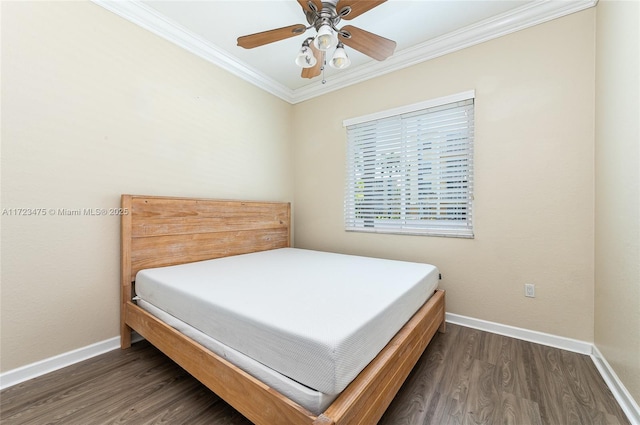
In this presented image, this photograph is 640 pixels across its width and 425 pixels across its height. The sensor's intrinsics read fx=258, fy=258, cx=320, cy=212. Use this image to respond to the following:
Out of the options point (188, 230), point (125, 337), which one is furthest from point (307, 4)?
point (125, 337)

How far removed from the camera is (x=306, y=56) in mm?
1713

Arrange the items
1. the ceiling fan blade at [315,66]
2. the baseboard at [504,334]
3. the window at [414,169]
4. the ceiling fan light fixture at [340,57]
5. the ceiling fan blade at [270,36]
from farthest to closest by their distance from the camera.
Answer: the window at [414,169] < the ceiling fan blade at [315,66] < the ceiling fan light fixture at [340,57] < the ceiling fan blade at [270,36] < the baseboard at [504,334]

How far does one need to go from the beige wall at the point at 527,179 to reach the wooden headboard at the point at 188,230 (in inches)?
62.9

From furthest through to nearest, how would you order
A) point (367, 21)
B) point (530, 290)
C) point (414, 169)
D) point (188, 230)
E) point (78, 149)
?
point (414, 169)
point (188, 230)
point (367, 21)
point (530, 290)
point (78, 149)

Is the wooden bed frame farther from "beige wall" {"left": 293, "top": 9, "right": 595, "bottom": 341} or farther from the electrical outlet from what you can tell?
the electrical outlet

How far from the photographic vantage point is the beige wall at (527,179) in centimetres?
192

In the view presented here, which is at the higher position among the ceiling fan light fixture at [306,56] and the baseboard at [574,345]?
the ceiling fan light fixture at [306,56]

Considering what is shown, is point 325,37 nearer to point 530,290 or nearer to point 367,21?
point 367,21

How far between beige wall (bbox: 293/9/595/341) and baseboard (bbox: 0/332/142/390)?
2621 mm

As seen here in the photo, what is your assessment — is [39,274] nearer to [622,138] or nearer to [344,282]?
[344,282]

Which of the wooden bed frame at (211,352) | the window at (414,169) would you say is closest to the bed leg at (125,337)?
the wooden bed frame at (211,352)

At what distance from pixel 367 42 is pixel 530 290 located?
2.28 m

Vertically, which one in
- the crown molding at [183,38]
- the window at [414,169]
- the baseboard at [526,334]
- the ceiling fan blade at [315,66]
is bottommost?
the baseboard at [526,334]

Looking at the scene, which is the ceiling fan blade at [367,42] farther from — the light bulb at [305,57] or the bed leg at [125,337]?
the bed leg at [125,337]
